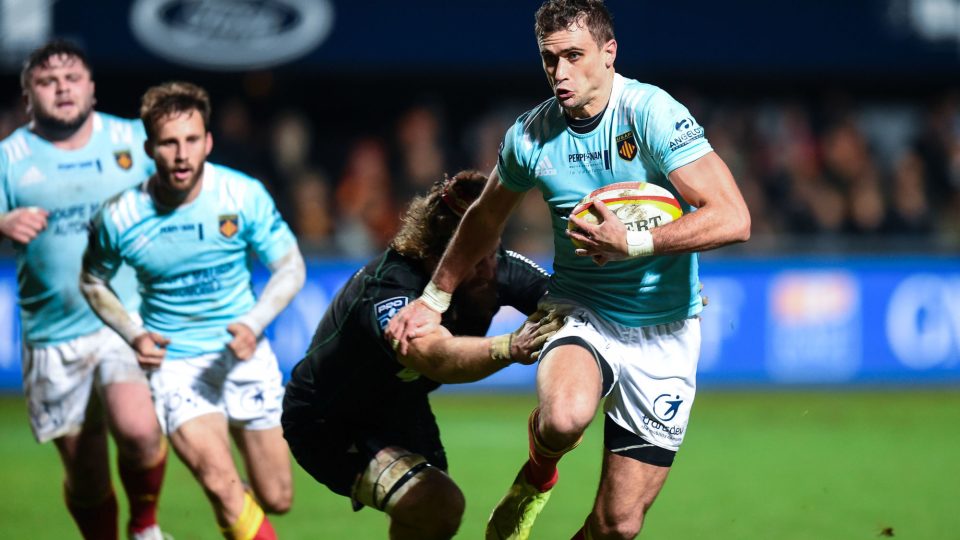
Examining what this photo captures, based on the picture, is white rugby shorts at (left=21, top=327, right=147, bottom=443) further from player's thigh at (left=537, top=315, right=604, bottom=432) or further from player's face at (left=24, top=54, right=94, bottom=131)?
player's thigh at (left=537, top=315, right=604, bottom=432)

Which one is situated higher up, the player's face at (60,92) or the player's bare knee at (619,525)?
the player's face at (60,92)

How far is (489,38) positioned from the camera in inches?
587

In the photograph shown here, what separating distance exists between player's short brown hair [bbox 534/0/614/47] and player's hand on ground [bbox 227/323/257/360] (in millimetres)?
2137

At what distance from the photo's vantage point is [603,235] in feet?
16.1

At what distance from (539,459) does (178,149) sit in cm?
230

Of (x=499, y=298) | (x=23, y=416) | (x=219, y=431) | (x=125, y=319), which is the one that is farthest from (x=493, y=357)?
(x=23, y=416)

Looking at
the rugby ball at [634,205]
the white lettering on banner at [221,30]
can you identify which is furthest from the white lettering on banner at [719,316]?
the rugby ball at [634,205]

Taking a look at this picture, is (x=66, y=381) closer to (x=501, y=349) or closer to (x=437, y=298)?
(x=437, y=298)

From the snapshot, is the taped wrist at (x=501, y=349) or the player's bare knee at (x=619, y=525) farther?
the player's bare knee at (x=619, y=525)

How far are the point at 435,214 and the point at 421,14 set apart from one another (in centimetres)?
932

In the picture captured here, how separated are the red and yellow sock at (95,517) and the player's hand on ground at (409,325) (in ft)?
7.70

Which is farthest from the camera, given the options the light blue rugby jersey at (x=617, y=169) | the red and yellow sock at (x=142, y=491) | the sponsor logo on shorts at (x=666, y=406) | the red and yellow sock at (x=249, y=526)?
the red and yellow sock at (x=142, y=491)

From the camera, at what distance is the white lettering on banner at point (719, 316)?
12938 millimetres

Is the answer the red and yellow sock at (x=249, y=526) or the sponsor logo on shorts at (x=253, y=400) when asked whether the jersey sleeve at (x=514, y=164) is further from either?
the red and yellow sock at (x=249, y=526)
